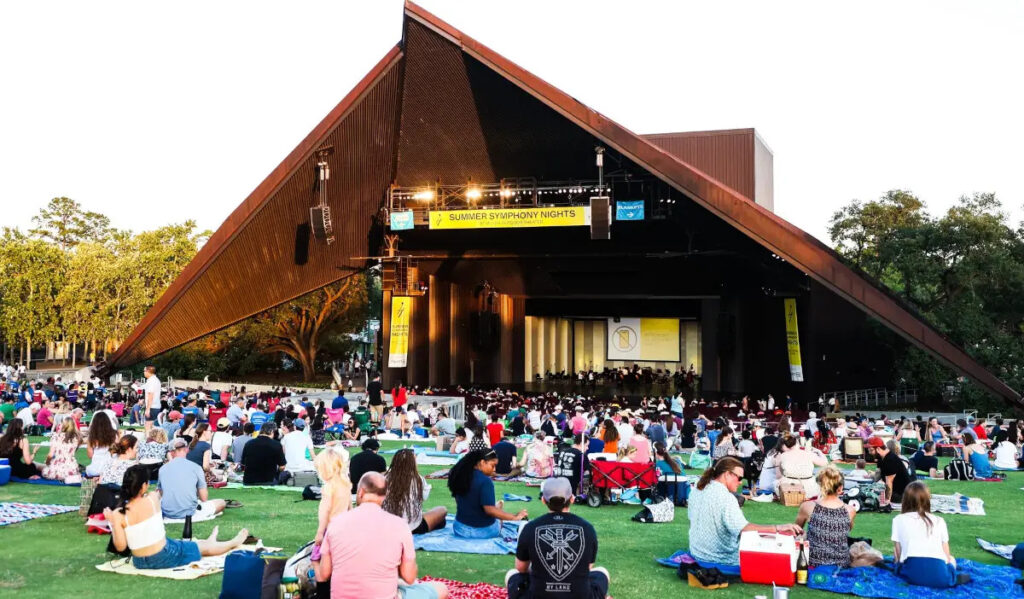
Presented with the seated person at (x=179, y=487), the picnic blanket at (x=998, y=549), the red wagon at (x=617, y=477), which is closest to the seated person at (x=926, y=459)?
the picnic blanket at (x=998, y=549)

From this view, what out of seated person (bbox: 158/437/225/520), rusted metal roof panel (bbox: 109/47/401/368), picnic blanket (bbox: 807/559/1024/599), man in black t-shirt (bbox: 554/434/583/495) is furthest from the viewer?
rusted metal roof panel (bbox: 109/47/401/368)

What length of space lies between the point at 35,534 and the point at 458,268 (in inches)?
957

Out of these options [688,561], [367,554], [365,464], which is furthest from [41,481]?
[688,561]

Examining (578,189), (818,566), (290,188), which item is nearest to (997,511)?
(818,566)

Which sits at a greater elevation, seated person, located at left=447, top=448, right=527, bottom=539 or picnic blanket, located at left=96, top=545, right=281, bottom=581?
seated person, located at left=447, top=448, right=527, bottom=539

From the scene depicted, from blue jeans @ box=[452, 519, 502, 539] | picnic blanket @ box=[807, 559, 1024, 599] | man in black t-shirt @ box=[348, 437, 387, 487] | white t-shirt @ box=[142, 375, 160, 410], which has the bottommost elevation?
picnic blanket @ box=[807, 559, 1024, 599]

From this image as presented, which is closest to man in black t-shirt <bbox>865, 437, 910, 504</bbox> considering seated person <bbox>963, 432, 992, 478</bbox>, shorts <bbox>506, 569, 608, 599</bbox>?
seated person <bbox>963, 432, 992, 478</bbox>

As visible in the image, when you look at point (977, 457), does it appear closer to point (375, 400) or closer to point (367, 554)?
point (367, 554)

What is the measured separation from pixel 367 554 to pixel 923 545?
3.74 metres

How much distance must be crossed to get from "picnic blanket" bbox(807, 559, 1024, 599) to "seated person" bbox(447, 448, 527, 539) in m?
2.35

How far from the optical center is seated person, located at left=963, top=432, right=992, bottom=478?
39.3 ft

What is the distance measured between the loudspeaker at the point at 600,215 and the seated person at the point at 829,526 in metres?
18.0

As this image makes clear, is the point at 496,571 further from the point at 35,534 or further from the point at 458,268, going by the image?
the point at 458,268

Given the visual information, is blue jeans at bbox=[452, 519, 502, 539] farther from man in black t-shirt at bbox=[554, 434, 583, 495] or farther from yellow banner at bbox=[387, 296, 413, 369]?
yellow banner at bbox=[387, 296, 413, 369]
